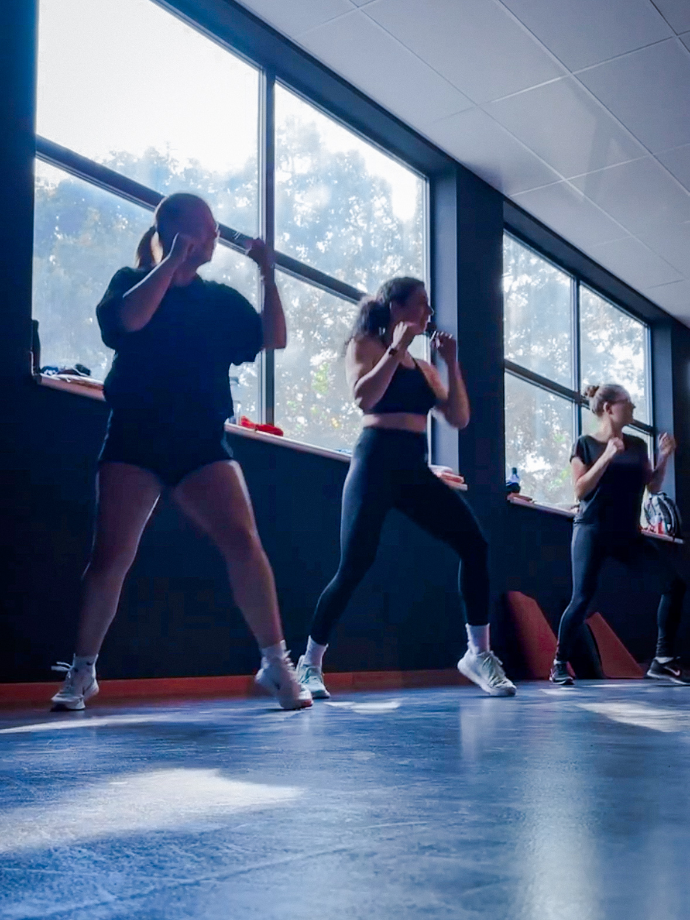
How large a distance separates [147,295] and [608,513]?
283cm

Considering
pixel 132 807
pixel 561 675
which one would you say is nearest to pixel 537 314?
pixel 561 675

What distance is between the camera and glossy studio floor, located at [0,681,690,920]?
717 millimetres

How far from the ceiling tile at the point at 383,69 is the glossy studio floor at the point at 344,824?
12.2 feet

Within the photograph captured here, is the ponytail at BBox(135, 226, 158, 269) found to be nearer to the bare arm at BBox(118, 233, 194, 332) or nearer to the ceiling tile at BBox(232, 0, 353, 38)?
the bare arm at BBox(118, 233, 194, 332)

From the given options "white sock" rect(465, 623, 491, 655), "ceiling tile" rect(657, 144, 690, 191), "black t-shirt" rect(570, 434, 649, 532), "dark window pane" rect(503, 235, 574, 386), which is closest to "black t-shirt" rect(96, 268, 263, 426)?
"white sock" rect(465, 623, 491, 655)

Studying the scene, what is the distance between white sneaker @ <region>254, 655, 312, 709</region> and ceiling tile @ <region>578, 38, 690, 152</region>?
12.3ft

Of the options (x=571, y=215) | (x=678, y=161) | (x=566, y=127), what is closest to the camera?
(x=566, y=127)

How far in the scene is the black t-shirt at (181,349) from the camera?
2633 mm

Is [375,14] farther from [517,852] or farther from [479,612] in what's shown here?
[517,852]

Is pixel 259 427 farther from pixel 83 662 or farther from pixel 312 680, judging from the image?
pixel 83 662

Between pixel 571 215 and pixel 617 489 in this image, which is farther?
pixel 571 215

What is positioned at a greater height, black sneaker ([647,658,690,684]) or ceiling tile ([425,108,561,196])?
ceiling tile ([425,108,561,196])

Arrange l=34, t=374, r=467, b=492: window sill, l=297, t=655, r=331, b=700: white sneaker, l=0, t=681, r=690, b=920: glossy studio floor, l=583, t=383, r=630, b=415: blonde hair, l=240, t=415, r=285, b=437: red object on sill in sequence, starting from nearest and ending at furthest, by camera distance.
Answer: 1. l=0, t=681, r=690, b=920: glossy studio floor
2. l=297, t=655, r=331, b=700: white sneaker
3. l=34, t=374, r=467, b=492: window sill
4. l=240, t=415, r=285, b=437: red object on sill
5. l=583, t=383, r=630, b=415: blonde hair

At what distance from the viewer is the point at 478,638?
11.1ft
